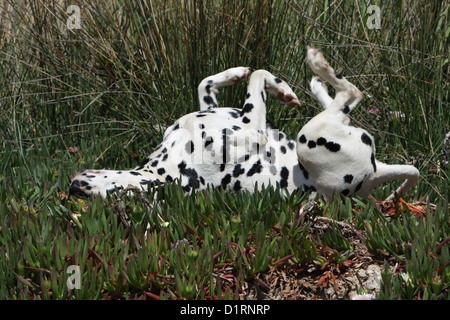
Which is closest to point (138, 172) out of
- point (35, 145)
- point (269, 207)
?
point (269, 207)

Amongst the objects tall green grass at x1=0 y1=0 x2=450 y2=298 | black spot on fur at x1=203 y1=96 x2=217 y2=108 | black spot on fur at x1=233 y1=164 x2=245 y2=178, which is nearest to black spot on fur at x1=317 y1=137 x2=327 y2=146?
tall green grass at x1=0 y1=0 x2=450 y2=298

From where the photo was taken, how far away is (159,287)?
2.71 meters

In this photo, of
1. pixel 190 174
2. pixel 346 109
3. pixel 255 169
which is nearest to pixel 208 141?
pixel 190 174

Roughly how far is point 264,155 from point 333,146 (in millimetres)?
463

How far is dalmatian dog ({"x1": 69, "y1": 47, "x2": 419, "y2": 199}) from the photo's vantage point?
3553 millimetres

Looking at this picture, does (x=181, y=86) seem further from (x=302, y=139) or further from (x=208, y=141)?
(x=302, y=139)

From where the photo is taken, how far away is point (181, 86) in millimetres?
4879

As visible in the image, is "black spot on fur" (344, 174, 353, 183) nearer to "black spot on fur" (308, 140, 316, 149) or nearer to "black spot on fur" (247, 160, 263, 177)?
"black spot on fur" (308, 140, 316, 149)

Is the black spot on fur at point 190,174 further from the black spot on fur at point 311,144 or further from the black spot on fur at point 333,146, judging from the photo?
the black spot on fur at point 333,146

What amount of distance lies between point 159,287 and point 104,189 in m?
0.98

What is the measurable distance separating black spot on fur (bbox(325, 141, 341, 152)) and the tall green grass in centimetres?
37

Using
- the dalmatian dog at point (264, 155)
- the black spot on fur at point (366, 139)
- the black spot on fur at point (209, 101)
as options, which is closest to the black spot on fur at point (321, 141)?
the dalmatian dog at point (264, 155)

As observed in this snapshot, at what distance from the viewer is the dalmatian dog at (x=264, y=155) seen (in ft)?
11.7
